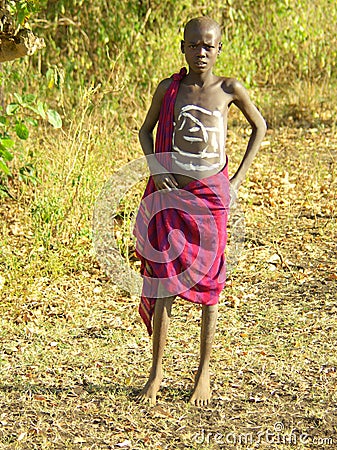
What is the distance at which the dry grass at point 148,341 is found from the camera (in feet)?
10.2

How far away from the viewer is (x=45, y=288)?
4484 mm

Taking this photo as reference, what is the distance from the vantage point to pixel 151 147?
10.5 feet

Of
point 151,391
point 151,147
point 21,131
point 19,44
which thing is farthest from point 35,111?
point 151,391

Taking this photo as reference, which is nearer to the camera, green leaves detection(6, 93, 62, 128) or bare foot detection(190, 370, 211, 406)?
bare foot detection(190, 370, 211, 406)

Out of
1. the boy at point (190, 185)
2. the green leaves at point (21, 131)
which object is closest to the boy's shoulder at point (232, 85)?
the boy at point (190, 185)

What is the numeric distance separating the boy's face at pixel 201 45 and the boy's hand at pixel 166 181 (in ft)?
1.41

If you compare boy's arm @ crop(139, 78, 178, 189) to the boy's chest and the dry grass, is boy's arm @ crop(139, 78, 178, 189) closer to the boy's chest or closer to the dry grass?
the boy's chest

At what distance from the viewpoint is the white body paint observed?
9.98ft

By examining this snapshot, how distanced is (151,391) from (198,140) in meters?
1.08

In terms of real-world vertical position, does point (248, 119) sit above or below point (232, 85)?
below

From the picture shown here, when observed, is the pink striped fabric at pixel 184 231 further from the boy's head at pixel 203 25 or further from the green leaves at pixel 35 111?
the green leaves at pixel 35 111

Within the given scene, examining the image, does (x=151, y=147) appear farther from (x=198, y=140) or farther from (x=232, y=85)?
(x=232, y=85)

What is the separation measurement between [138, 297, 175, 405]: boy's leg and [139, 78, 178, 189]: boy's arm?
1.58 feet

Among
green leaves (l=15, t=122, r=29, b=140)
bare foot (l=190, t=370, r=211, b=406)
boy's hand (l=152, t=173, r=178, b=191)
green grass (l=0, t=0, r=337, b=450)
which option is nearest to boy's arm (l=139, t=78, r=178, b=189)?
boy's hand (l=152, t=173, r=178, b=191)
